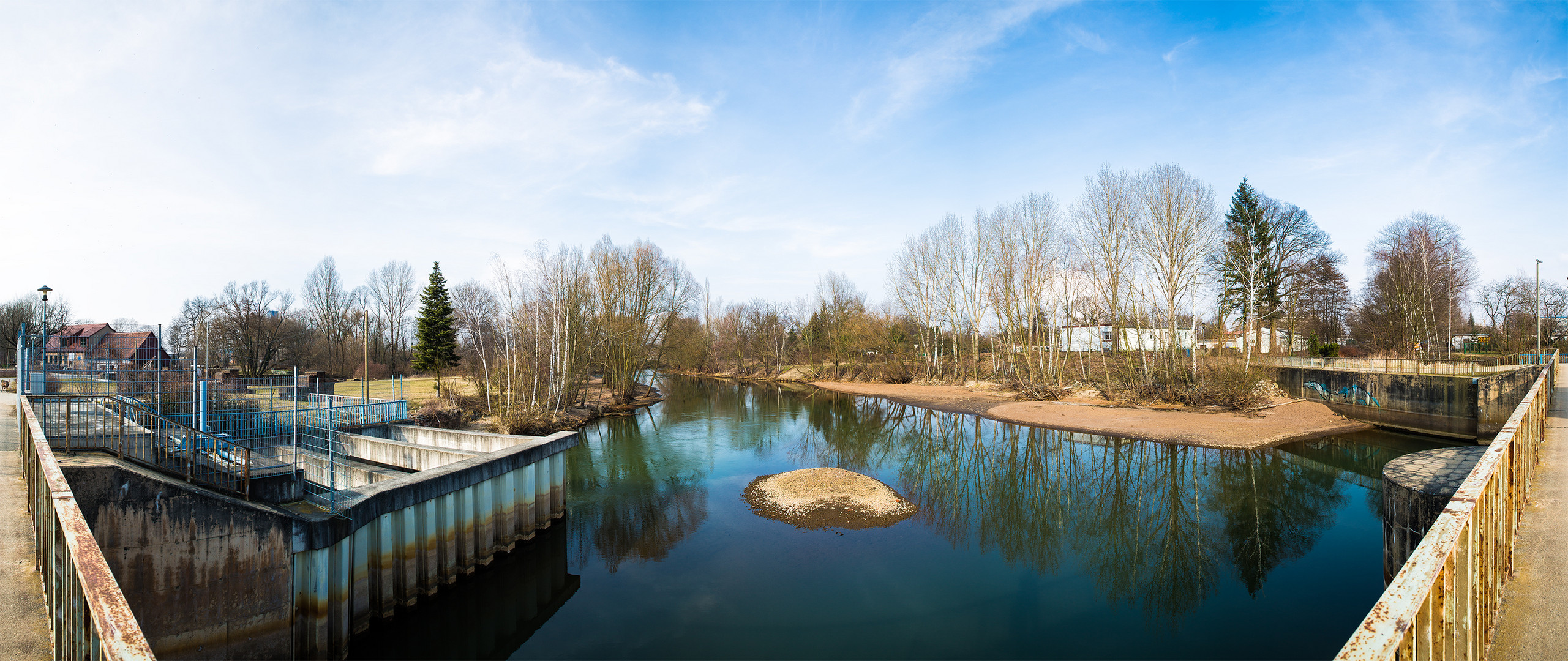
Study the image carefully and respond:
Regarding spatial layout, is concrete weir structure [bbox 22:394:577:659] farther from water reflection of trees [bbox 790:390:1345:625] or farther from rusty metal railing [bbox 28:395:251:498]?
water reflection of trees [bbox 790:390:1345:625]

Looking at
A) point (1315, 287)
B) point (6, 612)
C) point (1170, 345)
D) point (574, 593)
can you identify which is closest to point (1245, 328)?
point (1170, 345)

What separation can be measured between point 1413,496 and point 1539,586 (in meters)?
5.20

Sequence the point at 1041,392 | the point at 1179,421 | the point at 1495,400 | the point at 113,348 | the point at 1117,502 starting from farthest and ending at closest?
the point at 1041,392 → the point at 1179,421 → the point at 1495,400 → the point at 113,348 → the point at 1117,502

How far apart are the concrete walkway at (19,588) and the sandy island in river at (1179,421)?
26.1m

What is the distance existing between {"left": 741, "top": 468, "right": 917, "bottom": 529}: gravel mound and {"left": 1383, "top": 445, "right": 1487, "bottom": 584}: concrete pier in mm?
7997

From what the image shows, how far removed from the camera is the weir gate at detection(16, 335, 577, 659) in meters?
6.27

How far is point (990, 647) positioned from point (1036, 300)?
123 ft

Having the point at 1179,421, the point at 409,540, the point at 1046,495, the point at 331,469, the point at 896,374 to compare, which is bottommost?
the point at 1046,495

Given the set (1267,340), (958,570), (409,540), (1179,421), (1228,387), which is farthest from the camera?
(1267,340)

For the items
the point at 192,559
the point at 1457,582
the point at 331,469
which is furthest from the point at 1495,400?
the point at 192,559

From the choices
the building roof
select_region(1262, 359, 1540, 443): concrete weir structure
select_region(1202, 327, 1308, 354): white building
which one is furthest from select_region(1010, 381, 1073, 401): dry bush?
the building roof

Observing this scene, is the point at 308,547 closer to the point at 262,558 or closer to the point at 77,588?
the point at 262,558

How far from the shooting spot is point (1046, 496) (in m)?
15.8

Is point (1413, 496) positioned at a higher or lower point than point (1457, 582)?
lower
